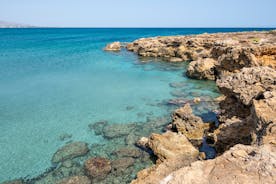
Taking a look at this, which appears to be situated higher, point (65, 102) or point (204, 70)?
point (204, 70)

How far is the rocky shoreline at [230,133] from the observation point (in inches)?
172

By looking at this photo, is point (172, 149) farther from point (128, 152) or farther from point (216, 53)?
point (216, 53)

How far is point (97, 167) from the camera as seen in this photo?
11055mm

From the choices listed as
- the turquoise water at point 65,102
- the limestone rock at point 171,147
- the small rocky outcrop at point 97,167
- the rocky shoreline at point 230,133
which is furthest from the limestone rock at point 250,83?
the small rocky outcrop at point 97,167

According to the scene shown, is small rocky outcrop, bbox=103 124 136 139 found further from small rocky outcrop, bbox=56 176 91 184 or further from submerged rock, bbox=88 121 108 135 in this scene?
small rocky outcrop, bbox=56 176 91 184

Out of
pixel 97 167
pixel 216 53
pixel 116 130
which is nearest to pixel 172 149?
pixel 97 167

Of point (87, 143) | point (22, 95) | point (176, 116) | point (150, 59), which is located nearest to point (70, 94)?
point (22, 95)

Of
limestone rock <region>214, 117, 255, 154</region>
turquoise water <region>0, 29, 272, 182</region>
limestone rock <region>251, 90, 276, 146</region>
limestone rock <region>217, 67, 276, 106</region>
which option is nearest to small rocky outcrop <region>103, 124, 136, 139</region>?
turquoise water <region>0, 29, 272, 182</region>

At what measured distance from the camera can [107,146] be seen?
13.3 m

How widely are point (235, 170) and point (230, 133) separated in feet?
21.7

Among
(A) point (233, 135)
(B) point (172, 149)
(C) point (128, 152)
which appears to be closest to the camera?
(A) point (233, 135)

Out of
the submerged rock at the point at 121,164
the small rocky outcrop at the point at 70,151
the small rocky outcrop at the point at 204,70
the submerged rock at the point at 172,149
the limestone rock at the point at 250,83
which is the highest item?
the limestone rock at the point at 250,83

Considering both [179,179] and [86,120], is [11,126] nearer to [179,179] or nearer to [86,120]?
[86,120]

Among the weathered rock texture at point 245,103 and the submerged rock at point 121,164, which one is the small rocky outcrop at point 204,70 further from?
the submerged rock at point 121,164
